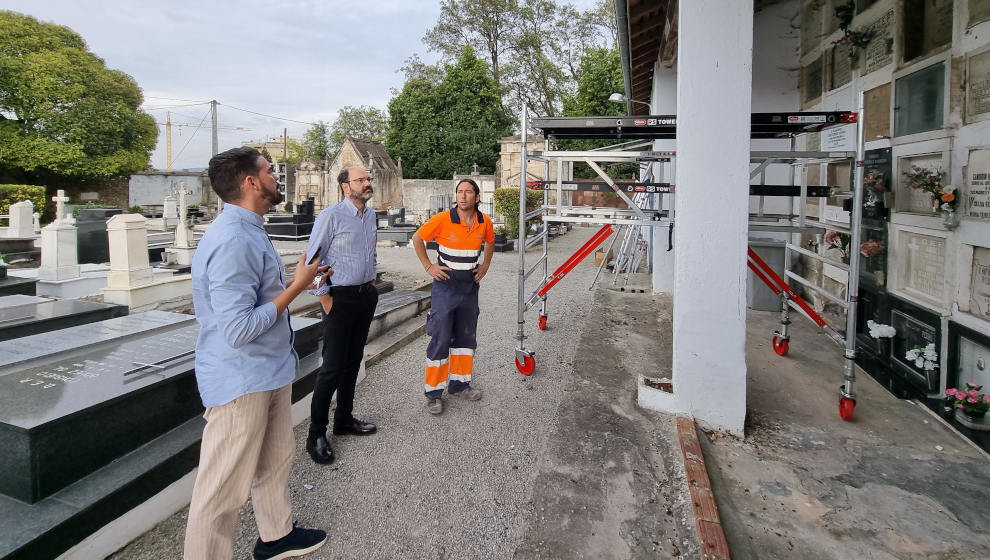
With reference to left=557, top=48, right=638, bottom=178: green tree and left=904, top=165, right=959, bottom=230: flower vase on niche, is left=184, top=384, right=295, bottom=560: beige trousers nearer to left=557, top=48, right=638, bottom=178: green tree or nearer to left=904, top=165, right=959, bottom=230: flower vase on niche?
left=904, top=165, right=959, bottom=230: flower vase on niche

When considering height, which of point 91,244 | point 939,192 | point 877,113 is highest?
point 877,113

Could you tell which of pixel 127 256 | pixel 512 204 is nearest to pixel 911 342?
pixel 127 256

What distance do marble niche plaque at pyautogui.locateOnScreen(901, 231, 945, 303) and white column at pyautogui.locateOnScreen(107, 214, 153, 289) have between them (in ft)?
26.9

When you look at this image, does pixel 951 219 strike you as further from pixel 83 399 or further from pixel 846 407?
pixel 83 399

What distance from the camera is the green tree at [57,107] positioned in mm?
25484

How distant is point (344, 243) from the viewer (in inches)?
126

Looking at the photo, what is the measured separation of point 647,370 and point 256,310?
380cm

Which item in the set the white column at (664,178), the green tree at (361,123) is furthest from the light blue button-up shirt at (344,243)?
the green tree at (361,123)

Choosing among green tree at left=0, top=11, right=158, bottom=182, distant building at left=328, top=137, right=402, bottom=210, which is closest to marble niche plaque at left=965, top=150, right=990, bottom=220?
distant building at left=328, top=137, right=402, bottom=210

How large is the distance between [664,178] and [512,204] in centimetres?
905

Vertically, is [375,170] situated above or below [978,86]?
above

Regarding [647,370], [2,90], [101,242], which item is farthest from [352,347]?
[2,90]

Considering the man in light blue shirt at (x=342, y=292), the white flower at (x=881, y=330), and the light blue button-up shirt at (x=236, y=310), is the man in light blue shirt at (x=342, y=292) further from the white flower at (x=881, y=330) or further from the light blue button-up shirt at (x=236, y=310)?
the white flower at (x=881, y=330)

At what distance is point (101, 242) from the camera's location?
398 inches
